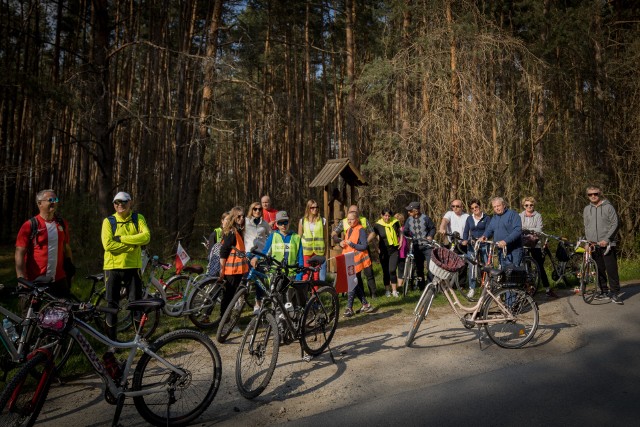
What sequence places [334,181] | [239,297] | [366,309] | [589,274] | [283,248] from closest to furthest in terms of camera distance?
[239,297]
[283,248]
[366,309]
[589,274]
[334,181]

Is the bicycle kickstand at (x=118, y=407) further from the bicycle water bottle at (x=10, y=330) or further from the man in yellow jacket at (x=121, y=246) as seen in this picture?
the man in yellow jacket at (x=121, y=246)

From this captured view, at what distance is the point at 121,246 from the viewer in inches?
223

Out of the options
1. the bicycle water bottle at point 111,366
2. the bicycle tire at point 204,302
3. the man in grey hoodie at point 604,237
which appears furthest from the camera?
the man in grey hoodie at point 604,237

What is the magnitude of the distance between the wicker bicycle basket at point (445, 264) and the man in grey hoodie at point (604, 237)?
402cm

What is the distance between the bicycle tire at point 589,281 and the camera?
8.12 metres

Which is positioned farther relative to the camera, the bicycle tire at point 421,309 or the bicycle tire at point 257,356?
the bicycle tire at point 421,309

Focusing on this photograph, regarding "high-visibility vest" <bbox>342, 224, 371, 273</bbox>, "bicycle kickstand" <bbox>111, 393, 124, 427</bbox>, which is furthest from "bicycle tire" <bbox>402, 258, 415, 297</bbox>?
"bicycle kickstand" <bbox>111, 393, 124, 427</bbox>

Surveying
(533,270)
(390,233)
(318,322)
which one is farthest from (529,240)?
(318,322)

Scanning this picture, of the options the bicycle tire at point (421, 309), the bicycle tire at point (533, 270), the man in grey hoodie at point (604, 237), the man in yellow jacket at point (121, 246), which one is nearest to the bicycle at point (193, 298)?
the man in yellow jacket at point (121, 246)

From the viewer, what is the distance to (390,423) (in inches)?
142

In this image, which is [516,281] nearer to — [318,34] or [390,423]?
[390,423]

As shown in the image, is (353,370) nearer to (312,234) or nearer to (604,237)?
(312,234)

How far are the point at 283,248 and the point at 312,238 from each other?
1.59m

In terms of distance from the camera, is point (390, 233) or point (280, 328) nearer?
point (280, 328)
